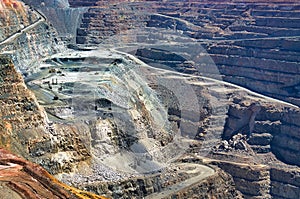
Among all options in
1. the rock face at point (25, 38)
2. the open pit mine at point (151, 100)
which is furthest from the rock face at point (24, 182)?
the rock face at point (25, 38)

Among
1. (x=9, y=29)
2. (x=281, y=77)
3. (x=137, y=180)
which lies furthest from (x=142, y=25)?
(x=137, y=180)

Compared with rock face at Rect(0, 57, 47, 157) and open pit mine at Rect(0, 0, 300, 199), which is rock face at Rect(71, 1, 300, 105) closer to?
open pit mine at Rect(0, 0, 300, 199)

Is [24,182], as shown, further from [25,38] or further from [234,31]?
[234,31]

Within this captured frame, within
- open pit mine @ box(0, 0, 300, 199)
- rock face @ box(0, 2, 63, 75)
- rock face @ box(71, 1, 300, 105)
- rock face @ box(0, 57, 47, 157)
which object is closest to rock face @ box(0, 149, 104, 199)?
open pit mine @ box(0, 0, 300, 199)

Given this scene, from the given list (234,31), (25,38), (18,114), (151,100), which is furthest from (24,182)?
(234,31)

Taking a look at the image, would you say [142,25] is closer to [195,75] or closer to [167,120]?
[195,75]

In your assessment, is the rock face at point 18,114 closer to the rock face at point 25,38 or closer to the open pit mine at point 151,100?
the open pit mine at point 151,100

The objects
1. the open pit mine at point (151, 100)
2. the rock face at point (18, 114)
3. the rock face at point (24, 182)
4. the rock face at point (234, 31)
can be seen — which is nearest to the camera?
the rock face at point (24, 182)
